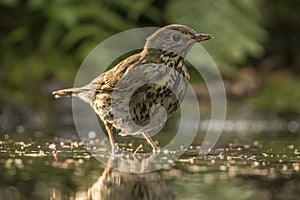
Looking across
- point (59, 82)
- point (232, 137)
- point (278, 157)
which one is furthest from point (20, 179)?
point (59, 82)

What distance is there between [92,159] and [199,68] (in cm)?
495

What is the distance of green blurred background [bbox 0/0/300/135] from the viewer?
9023mm

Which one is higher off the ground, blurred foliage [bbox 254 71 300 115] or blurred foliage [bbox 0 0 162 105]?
blurred foliage [bbox 0 0 162 105]

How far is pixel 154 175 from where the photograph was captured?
4121 mm

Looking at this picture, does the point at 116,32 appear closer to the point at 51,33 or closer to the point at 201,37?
the point at 51,33

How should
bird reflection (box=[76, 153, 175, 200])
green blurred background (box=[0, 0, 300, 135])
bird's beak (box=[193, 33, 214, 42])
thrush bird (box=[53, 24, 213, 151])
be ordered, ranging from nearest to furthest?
1. bird reflection (box=[76, 153, 175, 200])
2. thrush bird (box=[53, 24, 213, 151])
3. bird's beak (box=[193, 33, 214, 42])
4. green blurred background (box=[0, 0, 300, 135])

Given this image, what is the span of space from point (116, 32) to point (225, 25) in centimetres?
132

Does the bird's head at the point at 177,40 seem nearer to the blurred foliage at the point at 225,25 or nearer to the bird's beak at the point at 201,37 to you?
the bird's beak at the point at 201,37

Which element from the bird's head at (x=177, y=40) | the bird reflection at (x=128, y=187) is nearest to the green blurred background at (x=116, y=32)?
the bird's head at (x=177, y=40)

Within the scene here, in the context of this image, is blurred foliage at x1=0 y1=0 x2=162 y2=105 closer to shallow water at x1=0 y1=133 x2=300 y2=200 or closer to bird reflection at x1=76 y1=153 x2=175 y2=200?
shallow water at x1=0 y1=133 x2=300 y2=200

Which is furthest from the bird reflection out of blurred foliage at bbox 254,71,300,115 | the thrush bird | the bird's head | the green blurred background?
blurred foliage at bbox 254,71,300,115

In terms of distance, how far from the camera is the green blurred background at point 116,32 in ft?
29.6

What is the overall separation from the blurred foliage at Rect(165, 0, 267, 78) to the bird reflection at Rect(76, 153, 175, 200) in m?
5.51

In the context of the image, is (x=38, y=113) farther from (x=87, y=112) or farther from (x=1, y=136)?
(x=1, y=136)
